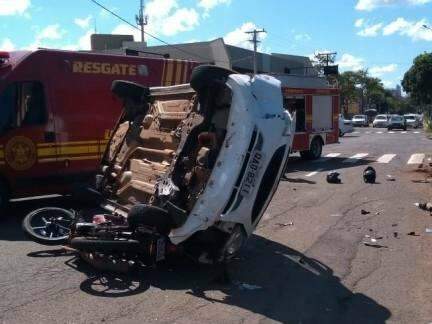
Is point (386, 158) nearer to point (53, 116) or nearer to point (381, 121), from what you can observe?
point (53, 116)

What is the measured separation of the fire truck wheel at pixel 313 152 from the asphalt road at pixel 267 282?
11.2 meters

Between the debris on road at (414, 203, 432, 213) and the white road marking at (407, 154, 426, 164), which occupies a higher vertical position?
the debris on road at (414, 203, 432, 213)

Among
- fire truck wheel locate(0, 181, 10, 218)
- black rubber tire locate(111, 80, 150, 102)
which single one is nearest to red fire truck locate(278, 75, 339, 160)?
fire truck wheel locate(0, 181, 10, 218)

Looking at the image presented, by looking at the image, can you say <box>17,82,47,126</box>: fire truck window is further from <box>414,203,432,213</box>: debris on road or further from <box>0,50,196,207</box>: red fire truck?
<box>414,203,432,213</box>: debris on road

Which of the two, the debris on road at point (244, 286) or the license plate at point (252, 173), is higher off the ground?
the license plate at point (252, 173)

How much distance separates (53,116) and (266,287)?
230 inches

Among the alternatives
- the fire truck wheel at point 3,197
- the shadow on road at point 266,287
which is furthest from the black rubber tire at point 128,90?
the fire truck wheel at point 3,197

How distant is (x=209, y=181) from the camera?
606 centimetres

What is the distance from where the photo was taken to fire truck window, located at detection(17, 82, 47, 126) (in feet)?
32.7

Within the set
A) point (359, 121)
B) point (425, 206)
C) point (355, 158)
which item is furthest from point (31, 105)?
point (359, 121)

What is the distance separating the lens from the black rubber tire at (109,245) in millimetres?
6086

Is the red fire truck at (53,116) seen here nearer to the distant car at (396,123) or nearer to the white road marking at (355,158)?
the white road marking at (355,158)

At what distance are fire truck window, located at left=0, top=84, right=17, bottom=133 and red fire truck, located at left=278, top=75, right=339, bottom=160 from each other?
36.5 feet

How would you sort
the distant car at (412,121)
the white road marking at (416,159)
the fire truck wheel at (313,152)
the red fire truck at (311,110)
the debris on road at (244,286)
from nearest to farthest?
the debris on road at (244,286) < the red fire truck at (311,110) < the white road marking at (416,159) < the fire truck wheel at (313,152) < the distant car at (412,121)
